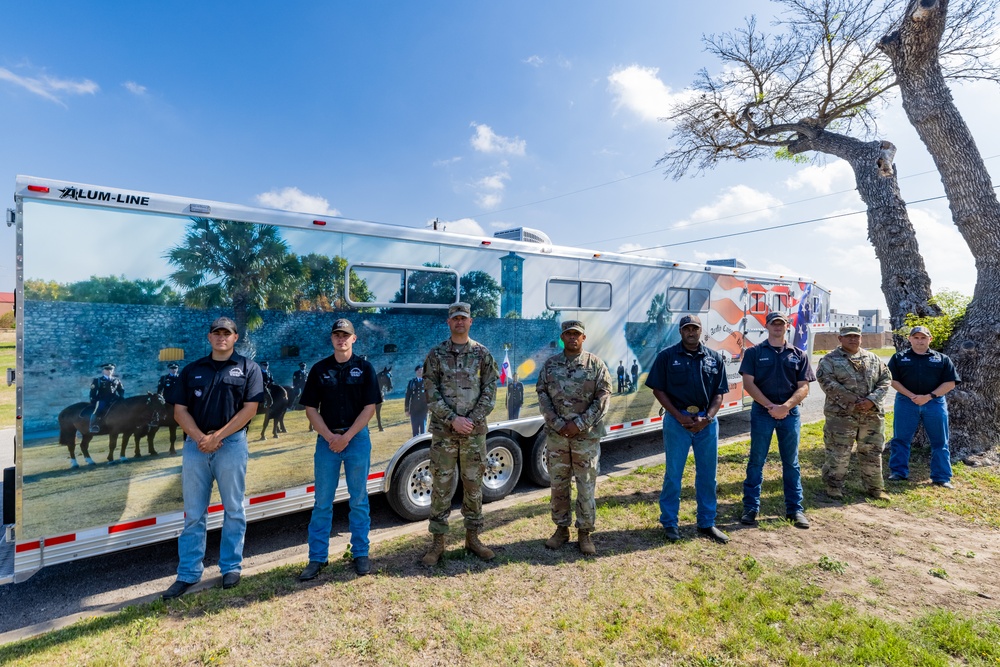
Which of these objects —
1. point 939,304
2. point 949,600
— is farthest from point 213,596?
point 939,304

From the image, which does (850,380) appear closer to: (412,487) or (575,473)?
(575,473)

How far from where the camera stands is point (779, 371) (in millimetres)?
4988

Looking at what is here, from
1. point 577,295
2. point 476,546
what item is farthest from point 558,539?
point 577,295

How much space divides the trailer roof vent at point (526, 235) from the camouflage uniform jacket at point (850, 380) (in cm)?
354

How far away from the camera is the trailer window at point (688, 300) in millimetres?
7215

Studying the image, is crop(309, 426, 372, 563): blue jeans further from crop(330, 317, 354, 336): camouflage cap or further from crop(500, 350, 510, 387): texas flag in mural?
crop(500, 350, 510, 387): texas flag in mural

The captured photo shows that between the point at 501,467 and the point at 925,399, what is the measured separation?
542 centimetres

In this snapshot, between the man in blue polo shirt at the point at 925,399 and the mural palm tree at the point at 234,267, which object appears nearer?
the mural palm tree at the point at 234,267

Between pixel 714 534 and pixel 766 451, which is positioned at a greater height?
pixel 766 451

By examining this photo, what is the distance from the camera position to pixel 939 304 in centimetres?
791

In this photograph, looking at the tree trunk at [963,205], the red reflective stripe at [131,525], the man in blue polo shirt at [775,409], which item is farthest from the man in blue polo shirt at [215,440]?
the tree trunk at [963,205]

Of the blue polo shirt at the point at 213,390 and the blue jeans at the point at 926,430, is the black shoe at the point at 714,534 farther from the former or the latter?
the blue polo shirt at the point at 213,390

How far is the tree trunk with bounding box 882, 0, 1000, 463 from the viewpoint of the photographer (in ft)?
23.7

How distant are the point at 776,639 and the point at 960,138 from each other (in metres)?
8.47
